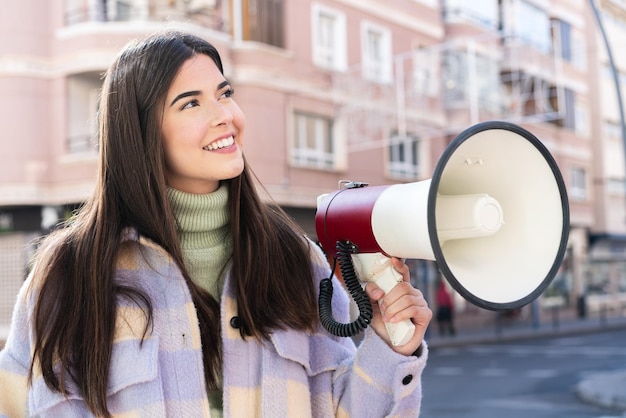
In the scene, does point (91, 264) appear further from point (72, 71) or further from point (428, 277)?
point (428, 277)

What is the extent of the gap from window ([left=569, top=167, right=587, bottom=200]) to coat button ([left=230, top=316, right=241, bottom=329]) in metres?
28.7

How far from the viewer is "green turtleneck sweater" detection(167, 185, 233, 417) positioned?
2.18m

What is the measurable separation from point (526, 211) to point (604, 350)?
1758 centimetres

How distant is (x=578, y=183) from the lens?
1198 inches

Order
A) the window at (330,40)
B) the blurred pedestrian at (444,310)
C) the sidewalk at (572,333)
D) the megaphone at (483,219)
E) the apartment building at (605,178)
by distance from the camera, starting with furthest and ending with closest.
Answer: the apartment building at (605,178) → the blurred pedestrian at (444,310) → the window at (330,40) → the sidewalk at (572,333) → the megaphone at (483,219)

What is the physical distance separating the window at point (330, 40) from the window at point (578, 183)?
12869 millimetres

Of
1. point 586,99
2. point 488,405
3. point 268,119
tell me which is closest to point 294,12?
point 268,119

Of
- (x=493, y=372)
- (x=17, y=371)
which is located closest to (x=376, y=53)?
(x=493, y=372)

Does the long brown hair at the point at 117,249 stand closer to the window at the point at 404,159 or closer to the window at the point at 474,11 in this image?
the window at the point at 404,159

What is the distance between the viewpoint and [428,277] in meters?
24.1

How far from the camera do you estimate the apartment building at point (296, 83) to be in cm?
1677

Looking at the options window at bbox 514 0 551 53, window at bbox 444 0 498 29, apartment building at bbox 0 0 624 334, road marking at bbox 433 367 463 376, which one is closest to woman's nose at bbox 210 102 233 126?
apartment building at bbox 0 0 624 334

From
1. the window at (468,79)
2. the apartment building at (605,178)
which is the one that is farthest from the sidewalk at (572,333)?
the window at (468,79)

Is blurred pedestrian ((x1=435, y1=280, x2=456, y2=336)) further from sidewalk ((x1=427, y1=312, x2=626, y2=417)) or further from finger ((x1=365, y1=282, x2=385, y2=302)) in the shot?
finger ((x1=365, y1=282, x2=385, y2=302))
